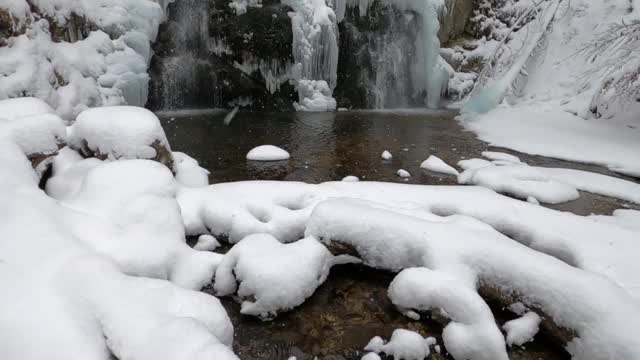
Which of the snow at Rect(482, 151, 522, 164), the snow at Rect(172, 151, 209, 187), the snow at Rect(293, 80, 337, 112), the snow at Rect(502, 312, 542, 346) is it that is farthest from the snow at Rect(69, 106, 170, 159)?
the snow at Rect(293, 80, 337, 112)

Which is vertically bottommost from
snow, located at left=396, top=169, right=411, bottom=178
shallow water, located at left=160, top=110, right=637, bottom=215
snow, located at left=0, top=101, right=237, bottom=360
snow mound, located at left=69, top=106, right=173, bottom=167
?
shallow water, located at left=160, top=110, right=637, bottom=215

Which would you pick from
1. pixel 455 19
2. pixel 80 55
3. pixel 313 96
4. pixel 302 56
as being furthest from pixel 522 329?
pixel 455 19

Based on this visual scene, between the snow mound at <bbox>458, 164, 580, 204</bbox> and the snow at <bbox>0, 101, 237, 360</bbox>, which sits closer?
the snow at <bbox>0, 101, 237, 360</bbox>

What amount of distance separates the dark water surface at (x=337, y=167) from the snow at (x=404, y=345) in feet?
0.27

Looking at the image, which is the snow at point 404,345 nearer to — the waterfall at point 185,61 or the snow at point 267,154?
the snow at point 267,154

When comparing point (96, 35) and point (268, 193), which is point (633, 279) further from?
point (96, 35)

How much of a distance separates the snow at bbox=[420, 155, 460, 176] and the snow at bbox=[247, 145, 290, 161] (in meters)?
2.22

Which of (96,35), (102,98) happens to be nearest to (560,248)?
(102,98)

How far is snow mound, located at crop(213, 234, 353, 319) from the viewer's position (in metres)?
2.89

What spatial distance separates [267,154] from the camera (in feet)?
20.4

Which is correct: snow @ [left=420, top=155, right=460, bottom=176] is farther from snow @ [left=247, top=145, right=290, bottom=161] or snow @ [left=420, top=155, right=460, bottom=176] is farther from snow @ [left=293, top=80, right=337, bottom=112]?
snow @ [left=293, top=80, right=337, bottom=112]

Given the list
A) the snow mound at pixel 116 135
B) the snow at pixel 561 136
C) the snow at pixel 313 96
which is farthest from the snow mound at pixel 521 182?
the snow at pixel 313 96

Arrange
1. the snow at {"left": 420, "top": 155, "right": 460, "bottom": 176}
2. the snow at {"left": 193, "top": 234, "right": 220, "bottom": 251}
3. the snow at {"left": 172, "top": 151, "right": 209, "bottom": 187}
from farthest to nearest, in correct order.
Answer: the snow at {"left": 420, "top": 155, "right": 460, "bottom": 176}, the snow at {"left": 172, "top": 151, "right": 209, "bottom": 187}, the snow at {"left": 193, "top": 234, "right": 220, "bottom": 251}

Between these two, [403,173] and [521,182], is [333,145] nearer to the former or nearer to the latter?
[403,173]
